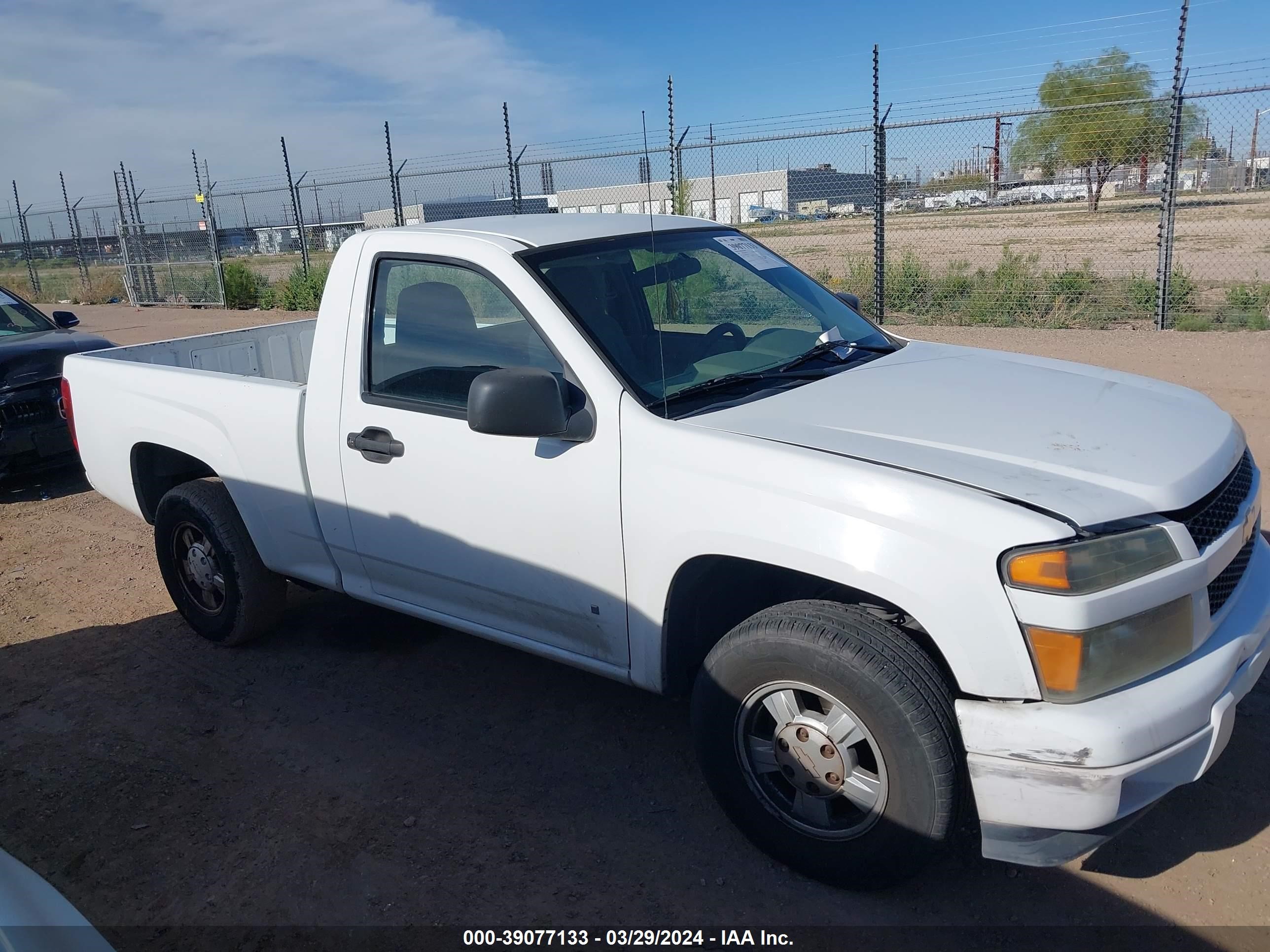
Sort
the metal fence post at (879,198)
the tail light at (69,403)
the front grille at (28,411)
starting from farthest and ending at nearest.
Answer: the metal fence post at (879,198), the front grille at (28,411), the tail light at (69,403)

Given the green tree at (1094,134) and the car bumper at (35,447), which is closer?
the car bumper at (35,447)

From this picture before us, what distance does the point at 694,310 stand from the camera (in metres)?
3.80

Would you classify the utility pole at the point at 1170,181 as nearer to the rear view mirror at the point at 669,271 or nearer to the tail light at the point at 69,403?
the rear view mirror at the point at 669,271

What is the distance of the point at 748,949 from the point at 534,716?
4.86 ft

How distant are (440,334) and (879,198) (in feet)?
30.0

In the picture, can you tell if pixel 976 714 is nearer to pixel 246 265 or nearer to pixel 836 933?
pixel 836 933

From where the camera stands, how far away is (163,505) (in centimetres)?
475

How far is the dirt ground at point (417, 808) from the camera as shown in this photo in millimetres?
2848

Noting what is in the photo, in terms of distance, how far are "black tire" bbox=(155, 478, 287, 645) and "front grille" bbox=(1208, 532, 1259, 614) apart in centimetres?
374

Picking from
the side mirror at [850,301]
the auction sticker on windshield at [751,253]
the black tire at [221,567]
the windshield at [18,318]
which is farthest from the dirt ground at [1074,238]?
the black tire at [221,567]

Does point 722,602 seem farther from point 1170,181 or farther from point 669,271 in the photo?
point 1170,181

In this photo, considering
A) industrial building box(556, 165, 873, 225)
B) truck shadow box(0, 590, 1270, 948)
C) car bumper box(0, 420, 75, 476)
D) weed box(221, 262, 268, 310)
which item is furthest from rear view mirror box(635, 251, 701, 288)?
weed box(221, 262, 268, 310)

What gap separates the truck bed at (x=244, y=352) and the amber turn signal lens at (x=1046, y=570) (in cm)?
421

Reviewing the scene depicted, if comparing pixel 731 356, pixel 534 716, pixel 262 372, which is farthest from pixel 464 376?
pixel 262 372
